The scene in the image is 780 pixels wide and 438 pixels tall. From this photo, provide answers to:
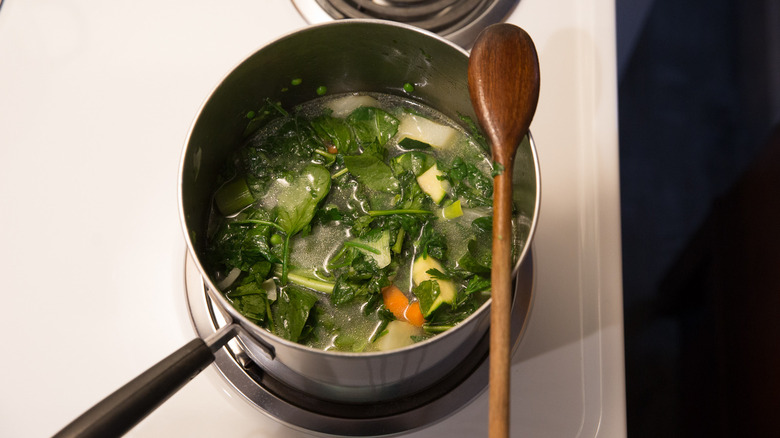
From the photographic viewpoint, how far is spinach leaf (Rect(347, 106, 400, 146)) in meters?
1.04

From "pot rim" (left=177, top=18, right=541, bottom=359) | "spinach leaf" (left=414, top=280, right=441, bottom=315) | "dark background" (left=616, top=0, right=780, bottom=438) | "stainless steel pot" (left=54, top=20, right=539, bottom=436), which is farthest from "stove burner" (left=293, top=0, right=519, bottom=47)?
"dark background" (left=616, top=0, right=780, bottom=438)

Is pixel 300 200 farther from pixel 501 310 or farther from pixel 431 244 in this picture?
pixel 501 310

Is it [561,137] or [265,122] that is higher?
[265,122]

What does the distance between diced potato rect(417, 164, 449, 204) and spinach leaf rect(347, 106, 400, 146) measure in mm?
100

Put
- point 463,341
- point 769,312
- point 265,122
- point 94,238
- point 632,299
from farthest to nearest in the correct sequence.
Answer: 1. point 632,299
2. point 769,312
3. point 265,122
4. point 94,238
5. point 463,341

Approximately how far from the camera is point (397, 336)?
889 mm

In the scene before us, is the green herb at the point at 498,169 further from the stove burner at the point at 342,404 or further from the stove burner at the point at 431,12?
the stove burner at the point at 431,12

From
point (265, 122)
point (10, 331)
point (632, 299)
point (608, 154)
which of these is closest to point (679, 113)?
point (632, 299)

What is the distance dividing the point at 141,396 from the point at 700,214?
165 centimetres

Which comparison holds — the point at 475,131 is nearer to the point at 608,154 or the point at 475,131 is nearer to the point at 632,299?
the point at 608,154

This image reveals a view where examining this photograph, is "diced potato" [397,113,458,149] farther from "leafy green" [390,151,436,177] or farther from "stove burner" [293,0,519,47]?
"stove burner" [293,0,519,47]

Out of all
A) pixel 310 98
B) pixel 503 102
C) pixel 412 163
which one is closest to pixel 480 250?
pixel 412 163

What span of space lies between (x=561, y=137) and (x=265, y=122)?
0.49 m

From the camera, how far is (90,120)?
3.19ft
